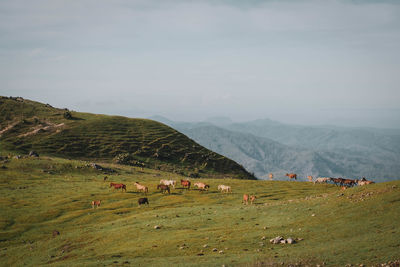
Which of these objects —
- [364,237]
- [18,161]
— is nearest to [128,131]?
[18,161]

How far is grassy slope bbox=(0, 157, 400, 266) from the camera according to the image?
23.9m

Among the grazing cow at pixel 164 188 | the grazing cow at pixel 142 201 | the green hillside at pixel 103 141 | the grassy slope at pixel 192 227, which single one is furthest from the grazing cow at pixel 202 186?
the green hillside at pixel 103 141

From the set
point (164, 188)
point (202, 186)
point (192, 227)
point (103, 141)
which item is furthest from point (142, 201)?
point (103, 141)

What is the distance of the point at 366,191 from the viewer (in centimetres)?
3722

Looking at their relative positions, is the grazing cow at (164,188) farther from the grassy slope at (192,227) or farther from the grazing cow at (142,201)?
the grazing cow at (142,201)

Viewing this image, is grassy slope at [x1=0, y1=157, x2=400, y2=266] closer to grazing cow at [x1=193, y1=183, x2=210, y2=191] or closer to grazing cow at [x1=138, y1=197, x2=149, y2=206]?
grazing cow at [x1=138, y1=197, x2=149, y2=206]

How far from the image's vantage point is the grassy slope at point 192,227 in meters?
23.9

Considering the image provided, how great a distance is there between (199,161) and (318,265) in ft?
344

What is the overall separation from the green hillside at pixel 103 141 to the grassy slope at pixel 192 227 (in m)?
52.8

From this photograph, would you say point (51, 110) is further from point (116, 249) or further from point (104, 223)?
point (116, 249)

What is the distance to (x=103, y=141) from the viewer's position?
124 m

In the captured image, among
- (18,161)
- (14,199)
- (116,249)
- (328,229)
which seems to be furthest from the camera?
(18,161)

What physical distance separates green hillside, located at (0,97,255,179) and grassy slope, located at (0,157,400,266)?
52776 mm

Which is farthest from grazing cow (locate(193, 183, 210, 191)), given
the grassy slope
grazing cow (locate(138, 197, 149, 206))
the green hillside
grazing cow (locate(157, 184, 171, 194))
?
the green hillside
